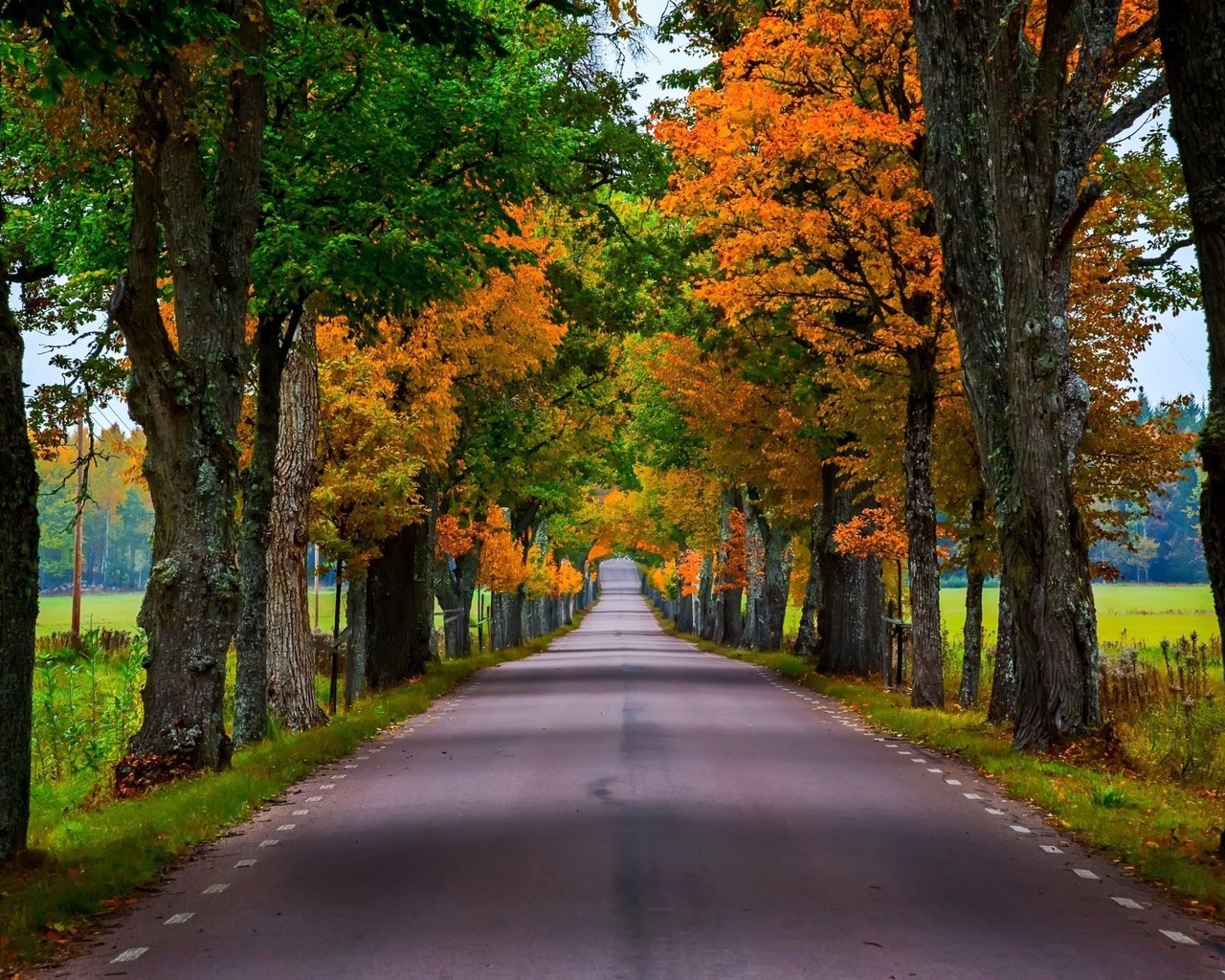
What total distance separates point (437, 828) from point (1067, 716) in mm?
7739

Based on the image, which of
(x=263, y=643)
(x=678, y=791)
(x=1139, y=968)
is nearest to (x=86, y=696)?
(x=263, y=643)

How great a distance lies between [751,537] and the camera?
171ft

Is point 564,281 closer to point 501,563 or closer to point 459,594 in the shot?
point 459,594

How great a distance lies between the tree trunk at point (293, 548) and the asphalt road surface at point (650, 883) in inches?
175

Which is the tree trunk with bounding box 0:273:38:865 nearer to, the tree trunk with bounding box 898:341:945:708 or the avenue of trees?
the avenue of trees

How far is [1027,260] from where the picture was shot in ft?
54.6

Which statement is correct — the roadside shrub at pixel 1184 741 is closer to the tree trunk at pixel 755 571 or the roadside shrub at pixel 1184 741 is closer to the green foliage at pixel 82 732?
the green foliage at pixel 82 732

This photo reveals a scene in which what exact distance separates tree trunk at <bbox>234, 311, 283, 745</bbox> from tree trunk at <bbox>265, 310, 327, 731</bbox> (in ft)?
7.28

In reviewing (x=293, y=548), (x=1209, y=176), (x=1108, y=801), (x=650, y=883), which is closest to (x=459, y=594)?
(x=293, y=548)

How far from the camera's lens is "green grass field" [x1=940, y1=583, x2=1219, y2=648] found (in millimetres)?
60719

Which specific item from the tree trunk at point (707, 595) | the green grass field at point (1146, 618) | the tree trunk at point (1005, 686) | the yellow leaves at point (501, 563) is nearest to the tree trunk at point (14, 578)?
the tree trunk at point (1005, 686)

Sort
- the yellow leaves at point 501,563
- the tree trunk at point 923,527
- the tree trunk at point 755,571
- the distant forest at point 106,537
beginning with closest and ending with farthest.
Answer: the tree trunk at point 923,527
the tree trunk at point 755,571
the yellow leaves at point 501,563
the distant forest at point 106,537

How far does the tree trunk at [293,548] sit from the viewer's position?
2178 cm

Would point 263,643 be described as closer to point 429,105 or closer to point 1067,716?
point 429,105
